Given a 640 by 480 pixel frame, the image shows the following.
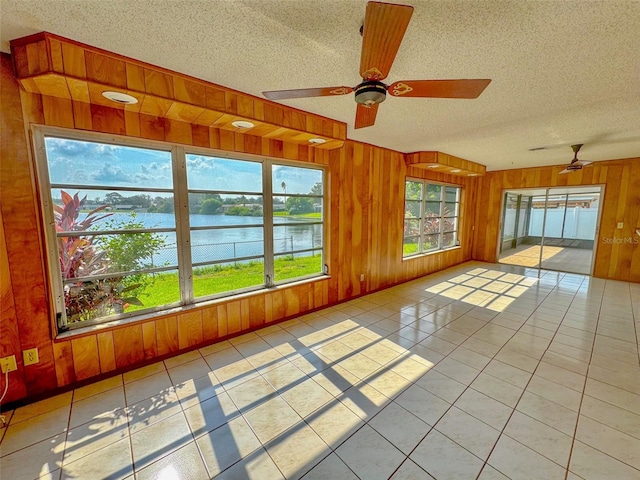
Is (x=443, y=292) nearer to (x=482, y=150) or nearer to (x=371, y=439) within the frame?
(x=482, y=150)

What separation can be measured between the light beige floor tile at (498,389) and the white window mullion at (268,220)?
238cm

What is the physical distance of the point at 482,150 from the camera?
454 cm

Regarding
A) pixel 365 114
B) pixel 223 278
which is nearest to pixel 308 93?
pixel 365 114

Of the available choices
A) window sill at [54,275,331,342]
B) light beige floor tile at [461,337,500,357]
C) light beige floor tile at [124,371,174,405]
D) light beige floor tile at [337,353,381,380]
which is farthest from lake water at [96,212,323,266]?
light beige floor tile at [461,337,500,357]

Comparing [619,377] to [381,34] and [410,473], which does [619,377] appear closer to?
[410,473]

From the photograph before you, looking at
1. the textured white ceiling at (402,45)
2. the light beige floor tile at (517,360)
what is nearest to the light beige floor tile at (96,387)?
the textured white ceiling at (402,45)

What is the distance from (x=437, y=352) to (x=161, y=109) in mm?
3436

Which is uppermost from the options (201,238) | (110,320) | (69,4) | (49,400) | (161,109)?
(69,4)

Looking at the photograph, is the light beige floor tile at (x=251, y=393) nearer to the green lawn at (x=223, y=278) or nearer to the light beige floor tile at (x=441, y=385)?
the green lawn at (x=223, y=278)

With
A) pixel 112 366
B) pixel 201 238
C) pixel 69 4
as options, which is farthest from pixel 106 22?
pixel 112 366

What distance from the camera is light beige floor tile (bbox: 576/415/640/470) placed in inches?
60.7

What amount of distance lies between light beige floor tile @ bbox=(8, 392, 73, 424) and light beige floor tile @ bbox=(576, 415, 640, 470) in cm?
364

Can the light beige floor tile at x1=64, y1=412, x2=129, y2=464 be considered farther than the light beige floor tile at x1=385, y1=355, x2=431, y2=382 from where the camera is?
No

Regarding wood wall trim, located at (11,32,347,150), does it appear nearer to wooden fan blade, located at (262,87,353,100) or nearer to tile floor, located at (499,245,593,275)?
wooden fan blade, located at (262,87,353,100)
